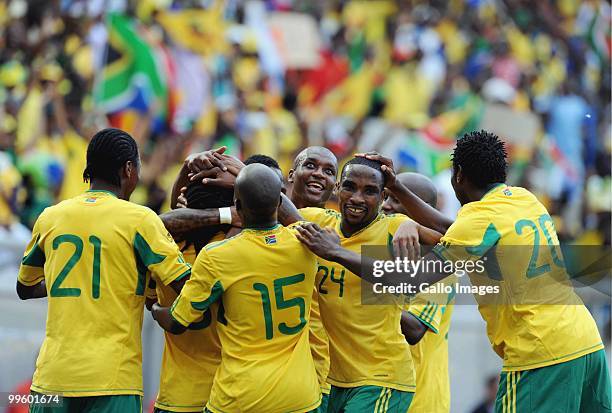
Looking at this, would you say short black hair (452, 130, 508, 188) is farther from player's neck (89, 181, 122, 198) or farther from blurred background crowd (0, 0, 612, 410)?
blurred background crowd (0, 0, 612, 410)

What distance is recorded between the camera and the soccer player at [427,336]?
230 inches

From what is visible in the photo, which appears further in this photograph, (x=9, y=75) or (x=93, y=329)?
(x=9, y=75)

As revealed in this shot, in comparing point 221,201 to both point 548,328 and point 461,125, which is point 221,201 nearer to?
point 548,328

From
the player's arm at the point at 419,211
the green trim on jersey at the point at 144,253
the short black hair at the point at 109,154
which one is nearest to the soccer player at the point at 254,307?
the green trim on jersey at the point at 144,253

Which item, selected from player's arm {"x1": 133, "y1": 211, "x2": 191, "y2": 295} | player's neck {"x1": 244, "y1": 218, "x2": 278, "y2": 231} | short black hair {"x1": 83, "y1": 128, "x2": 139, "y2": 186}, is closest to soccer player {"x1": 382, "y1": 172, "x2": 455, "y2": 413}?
player's neck {"x1": 244, "y1": 218, "x2": 278, "y2": 231}

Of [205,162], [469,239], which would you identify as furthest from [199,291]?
[469,239]

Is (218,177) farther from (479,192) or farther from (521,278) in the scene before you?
(521,278)

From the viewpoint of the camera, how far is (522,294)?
17.5ft

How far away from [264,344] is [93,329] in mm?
835

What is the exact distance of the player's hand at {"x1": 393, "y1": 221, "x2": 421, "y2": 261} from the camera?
17.2 feet

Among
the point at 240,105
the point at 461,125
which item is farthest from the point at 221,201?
the point at 461,125

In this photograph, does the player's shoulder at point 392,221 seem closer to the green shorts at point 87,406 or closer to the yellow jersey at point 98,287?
the yellow jersey at point 98,287

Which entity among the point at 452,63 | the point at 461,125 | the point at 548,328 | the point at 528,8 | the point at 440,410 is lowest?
the point at 440,410

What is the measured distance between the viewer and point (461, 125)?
575 inches
